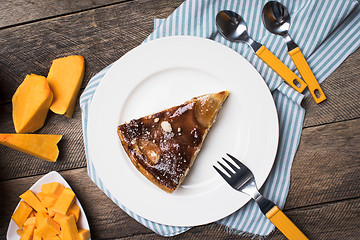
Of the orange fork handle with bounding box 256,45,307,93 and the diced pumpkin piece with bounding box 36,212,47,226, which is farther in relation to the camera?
the diced pumpkin piece with bounding box 36,212,47,226

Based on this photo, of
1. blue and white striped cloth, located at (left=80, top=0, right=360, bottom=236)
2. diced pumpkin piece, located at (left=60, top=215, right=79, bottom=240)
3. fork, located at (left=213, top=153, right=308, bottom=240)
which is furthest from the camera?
diced pumpkin piece, located at (left=60, top=215, right=79, bottom=240)

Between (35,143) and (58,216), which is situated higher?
(35,143)

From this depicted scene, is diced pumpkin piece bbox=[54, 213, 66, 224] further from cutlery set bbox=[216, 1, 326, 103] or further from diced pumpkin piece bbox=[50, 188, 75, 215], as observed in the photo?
cutlery set bbox=[216, 1, 326, 103]

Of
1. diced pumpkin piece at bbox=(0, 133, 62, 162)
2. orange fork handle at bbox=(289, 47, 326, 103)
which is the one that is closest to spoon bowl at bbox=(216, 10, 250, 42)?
orange fork handle at bbox=(289, 47, 326, 103)

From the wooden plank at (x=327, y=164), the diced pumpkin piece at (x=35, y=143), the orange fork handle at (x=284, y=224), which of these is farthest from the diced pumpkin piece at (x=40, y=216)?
the wooden plank at (x=327, y=164)

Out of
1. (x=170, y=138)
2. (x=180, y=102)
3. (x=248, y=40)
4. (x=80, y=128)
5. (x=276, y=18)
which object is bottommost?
(x=80, y=128)

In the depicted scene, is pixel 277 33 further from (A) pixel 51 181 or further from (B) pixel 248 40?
(A) pixel 51 181

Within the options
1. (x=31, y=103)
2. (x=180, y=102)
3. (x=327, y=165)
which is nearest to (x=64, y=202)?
(x=31, y=103)
